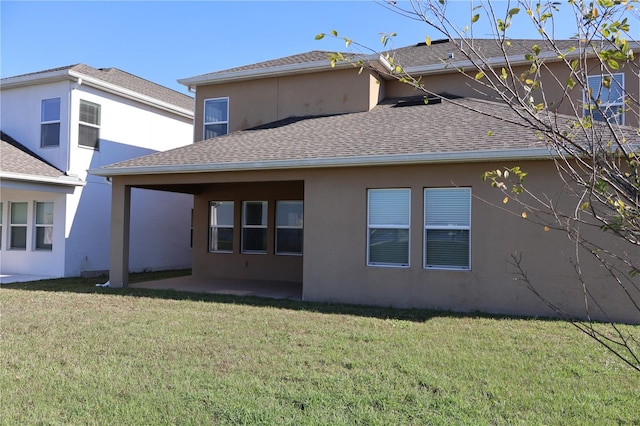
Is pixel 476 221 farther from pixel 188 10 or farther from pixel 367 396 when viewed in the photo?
pixel 188 10

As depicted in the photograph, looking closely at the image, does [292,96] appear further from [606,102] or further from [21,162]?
[606,102]

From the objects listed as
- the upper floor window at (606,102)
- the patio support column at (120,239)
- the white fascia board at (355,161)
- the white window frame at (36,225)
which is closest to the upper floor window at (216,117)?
the patio support column at (120,239)

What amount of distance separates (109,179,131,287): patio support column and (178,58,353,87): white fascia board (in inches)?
173

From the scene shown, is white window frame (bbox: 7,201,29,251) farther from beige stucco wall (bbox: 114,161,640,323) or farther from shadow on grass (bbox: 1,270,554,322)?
beige stucco wall (bbox: 114,161,640,323)

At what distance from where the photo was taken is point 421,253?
9.62 metres

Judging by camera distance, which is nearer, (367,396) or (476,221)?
(367,396)

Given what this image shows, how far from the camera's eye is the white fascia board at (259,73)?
1360 centimetres

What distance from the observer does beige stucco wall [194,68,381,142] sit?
44.2ft

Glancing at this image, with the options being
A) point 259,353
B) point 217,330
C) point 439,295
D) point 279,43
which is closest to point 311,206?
point 439,295

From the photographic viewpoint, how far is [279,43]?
5.35m

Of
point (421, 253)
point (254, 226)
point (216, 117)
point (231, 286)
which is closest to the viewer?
point (421, 253)

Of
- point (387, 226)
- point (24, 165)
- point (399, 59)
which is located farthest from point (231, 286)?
point (399, 59)

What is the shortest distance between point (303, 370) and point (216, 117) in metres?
11.2

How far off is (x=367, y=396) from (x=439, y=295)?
5.01 meters
